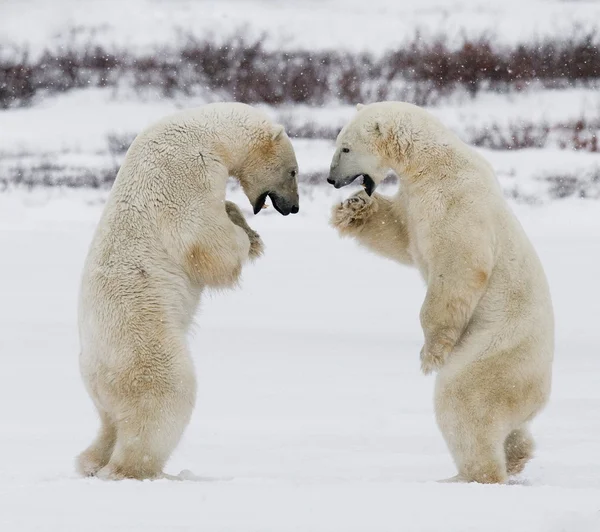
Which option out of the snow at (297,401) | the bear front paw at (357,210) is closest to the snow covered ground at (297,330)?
the snow at (297,401)

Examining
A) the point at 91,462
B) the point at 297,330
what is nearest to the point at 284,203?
the point at 91,462

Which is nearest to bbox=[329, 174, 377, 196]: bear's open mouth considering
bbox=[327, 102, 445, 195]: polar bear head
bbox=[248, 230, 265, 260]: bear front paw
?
bbox=[327, 102, 445, 195]: polar bear head

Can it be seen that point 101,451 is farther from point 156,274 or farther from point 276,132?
point 276,132

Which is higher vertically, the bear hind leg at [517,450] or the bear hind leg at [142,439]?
the bear hind leg at [142,439]

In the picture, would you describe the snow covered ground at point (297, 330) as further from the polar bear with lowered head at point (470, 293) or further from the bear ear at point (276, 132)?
the bear ear at point (276, 132)

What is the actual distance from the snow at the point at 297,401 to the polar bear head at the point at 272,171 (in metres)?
0.60

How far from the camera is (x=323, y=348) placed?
771cm

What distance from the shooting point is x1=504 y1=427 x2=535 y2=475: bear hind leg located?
456cm

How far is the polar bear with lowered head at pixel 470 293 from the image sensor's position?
423cm

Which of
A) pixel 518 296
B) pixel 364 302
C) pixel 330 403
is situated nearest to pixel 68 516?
pixel 518 296

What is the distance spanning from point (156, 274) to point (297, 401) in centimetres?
210

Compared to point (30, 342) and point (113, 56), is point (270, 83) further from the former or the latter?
point (30, 342)

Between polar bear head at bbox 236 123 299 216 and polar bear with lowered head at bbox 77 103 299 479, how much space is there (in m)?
0.04

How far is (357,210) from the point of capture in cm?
473
